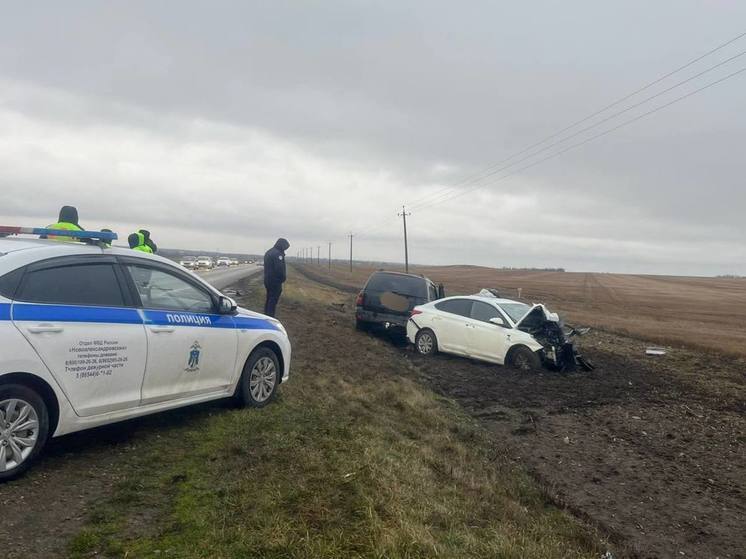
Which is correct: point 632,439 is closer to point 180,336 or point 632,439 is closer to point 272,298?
point 180,336

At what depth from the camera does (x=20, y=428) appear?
4379mm

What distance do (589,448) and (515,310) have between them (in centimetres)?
566

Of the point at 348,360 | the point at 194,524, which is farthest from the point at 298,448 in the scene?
the point at 348,360

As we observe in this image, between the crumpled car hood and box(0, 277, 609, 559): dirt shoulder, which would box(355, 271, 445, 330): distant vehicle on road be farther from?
box(0, 277, 609, 559): dirt shoulder

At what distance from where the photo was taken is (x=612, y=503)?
5.80 metres

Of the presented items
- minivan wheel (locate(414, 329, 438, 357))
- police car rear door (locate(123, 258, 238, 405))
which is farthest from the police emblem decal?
minivan wheel (locate(414, 329, 438, 357))

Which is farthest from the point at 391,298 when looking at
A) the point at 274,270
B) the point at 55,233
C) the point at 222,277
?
the point at 222,277

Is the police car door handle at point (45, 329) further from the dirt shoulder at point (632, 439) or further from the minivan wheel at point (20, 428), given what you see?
the dirt shoulder at point (632, 439)

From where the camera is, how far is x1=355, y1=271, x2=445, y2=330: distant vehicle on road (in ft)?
49.3

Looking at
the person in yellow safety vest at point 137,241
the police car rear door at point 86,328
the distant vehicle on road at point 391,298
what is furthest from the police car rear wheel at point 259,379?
the distant vehicle on road at point 391,298

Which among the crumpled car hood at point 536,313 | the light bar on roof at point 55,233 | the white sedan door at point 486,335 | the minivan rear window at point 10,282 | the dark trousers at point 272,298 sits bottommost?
the white sedan door at point 486,335

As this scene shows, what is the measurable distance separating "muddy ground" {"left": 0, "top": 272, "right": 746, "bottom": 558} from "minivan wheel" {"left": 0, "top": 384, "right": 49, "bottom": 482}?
146mm

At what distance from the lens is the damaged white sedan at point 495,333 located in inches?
467

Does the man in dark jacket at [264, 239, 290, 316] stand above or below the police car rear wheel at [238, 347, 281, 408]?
above
